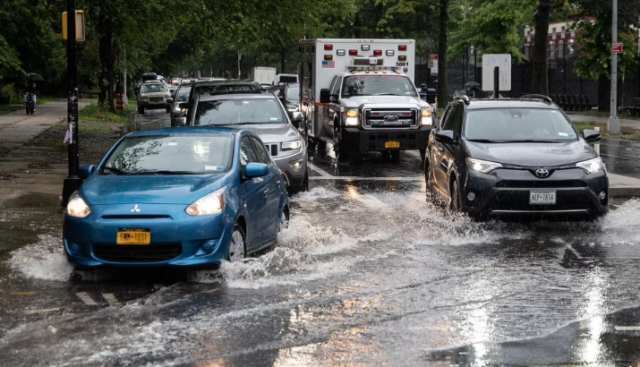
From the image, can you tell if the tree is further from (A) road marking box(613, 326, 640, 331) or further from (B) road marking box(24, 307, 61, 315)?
(B) road marking box(24, 307, 61, 315)

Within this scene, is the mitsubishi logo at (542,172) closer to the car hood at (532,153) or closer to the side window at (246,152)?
the car hood at (532,153)

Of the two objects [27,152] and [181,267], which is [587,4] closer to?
[27,152]

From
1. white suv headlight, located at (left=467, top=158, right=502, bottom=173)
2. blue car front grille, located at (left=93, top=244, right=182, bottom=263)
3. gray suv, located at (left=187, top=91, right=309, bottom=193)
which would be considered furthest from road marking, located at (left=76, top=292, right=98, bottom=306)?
gray suv, located at (left=187, top=91, right=309, bottom=193)

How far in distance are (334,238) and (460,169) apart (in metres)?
2.22

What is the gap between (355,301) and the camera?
886 cm

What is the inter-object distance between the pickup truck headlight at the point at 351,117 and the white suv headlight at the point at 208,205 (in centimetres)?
1354

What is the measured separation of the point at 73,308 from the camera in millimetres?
8648

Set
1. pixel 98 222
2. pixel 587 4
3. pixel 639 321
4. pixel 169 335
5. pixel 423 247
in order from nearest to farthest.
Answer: pixel 169 335 → pixel 639 321 → pixel 98 222 → pixel 423 247 → pixel 587 4

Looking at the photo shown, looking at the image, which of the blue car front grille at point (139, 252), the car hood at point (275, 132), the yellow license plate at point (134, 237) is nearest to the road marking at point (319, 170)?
the car hood at point (275, 132)

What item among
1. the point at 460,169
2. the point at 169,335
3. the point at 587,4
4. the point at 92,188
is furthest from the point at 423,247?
the point at 587,4

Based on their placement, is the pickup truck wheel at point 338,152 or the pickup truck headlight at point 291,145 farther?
the pickup truck wheel at point 338,152

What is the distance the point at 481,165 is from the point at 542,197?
0.91m

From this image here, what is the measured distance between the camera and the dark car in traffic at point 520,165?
12828 millimetres

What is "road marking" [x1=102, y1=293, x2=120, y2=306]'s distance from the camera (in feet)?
29.0
